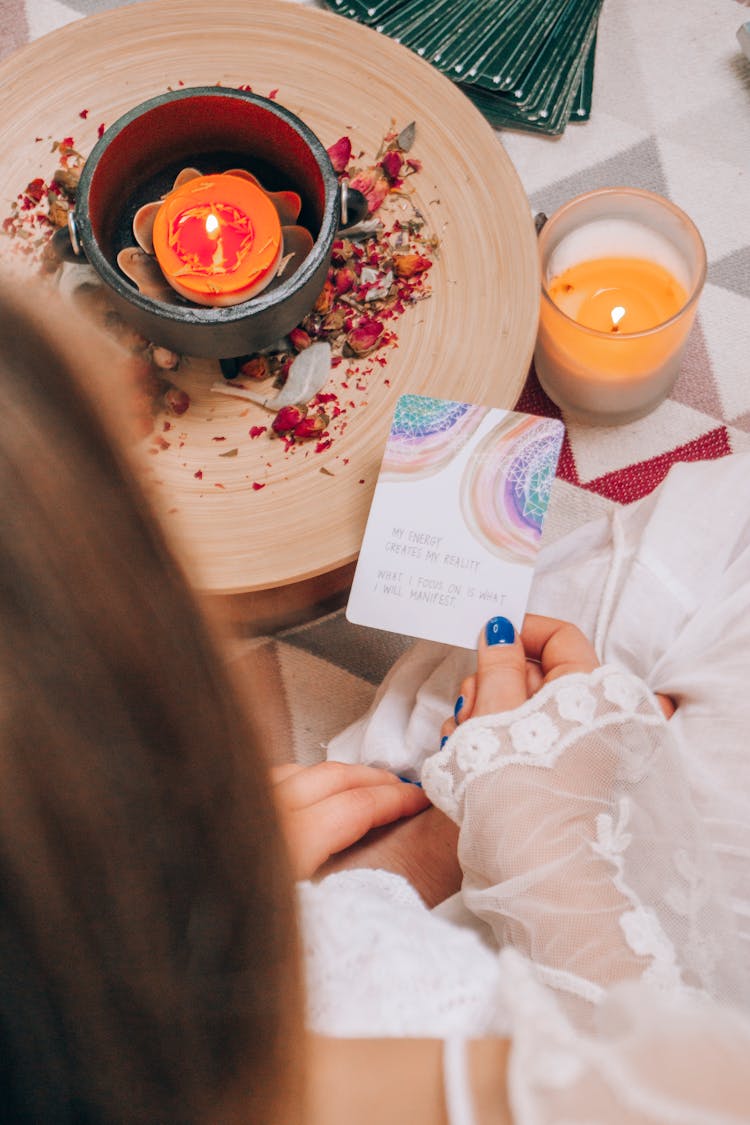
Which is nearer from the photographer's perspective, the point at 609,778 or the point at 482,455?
the point at 609,778

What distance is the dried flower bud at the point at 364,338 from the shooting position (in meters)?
0.92

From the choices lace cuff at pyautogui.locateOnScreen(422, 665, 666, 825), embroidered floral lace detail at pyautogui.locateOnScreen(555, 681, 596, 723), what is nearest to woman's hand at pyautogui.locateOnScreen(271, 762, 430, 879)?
lace cuff at pyautogui.locateOnScreen(422, 665, 666, 825)

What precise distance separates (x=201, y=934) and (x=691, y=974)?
41cm

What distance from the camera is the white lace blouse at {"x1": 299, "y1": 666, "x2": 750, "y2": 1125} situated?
1.94 ft

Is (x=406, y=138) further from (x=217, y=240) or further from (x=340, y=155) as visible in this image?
(x=217, y=240)

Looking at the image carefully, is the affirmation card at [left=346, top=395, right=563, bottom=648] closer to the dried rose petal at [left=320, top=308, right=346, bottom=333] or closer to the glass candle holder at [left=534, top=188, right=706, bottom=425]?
the dried rose petal at [left=320, top=308, right=346, bottom=333]

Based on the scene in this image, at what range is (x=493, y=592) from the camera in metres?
0.83

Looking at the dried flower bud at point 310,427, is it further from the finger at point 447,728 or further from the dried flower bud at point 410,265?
the finger at point 447,728

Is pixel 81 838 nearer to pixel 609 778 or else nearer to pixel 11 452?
pixel 11 452

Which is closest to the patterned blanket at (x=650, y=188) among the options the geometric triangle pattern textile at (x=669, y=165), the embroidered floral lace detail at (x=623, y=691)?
the geometric triangle pattern textile at (x=669, y=165)

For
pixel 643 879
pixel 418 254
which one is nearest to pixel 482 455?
pixel 418 254

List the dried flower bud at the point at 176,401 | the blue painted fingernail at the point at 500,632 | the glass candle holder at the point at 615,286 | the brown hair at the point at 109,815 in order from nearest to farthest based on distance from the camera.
Answer: the brown hair at the point at 109,815 < the blue painted fingernail at the point at 500,632 < the dried flower bud at the point at 176,401 < the glass candle holder at the point at 615,286

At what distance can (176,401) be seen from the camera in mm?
916

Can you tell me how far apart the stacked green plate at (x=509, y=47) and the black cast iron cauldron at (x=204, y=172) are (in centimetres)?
48
